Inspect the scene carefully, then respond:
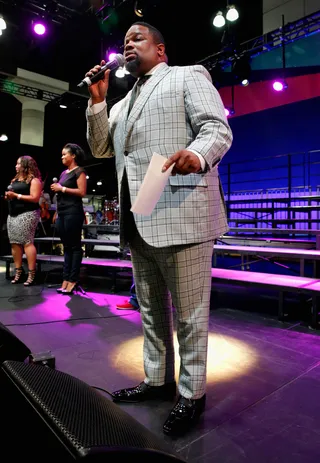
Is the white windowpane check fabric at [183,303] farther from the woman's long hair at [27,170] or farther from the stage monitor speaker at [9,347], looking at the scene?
the woman's long hair at [27,170]

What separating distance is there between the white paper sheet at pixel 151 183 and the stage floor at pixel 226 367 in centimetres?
→ 82

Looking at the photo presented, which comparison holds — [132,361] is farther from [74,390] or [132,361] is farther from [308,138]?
[308,138]

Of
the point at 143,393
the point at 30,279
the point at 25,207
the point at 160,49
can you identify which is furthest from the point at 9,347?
the point at 30,279

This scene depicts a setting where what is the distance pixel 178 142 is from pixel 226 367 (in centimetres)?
126

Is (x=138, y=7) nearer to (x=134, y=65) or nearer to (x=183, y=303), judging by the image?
(x=134, y=65)

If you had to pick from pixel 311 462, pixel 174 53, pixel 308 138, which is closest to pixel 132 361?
pixel 311 462

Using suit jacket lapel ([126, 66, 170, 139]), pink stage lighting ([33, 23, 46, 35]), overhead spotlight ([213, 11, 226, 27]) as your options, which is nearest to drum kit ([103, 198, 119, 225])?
pink stage lighting ([33, 23, 46, 35])

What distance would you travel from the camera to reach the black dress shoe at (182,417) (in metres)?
1.13

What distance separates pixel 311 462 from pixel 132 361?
40.6 inches

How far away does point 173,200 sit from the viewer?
3.69 feet

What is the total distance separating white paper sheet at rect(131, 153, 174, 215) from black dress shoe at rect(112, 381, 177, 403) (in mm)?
828

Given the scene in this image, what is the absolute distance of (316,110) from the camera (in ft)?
25.0

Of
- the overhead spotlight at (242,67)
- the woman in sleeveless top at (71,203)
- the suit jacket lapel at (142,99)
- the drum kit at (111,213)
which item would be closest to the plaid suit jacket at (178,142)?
the suit jacket lapel at (142,99)

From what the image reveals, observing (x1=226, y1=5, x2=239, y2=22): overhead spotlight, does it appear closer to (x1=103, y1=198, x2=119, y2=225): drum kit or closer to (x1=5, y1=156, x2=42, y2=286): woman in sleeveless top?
(x1=5, y1=156, x2=42, y2=286): woman in sleeveless top
